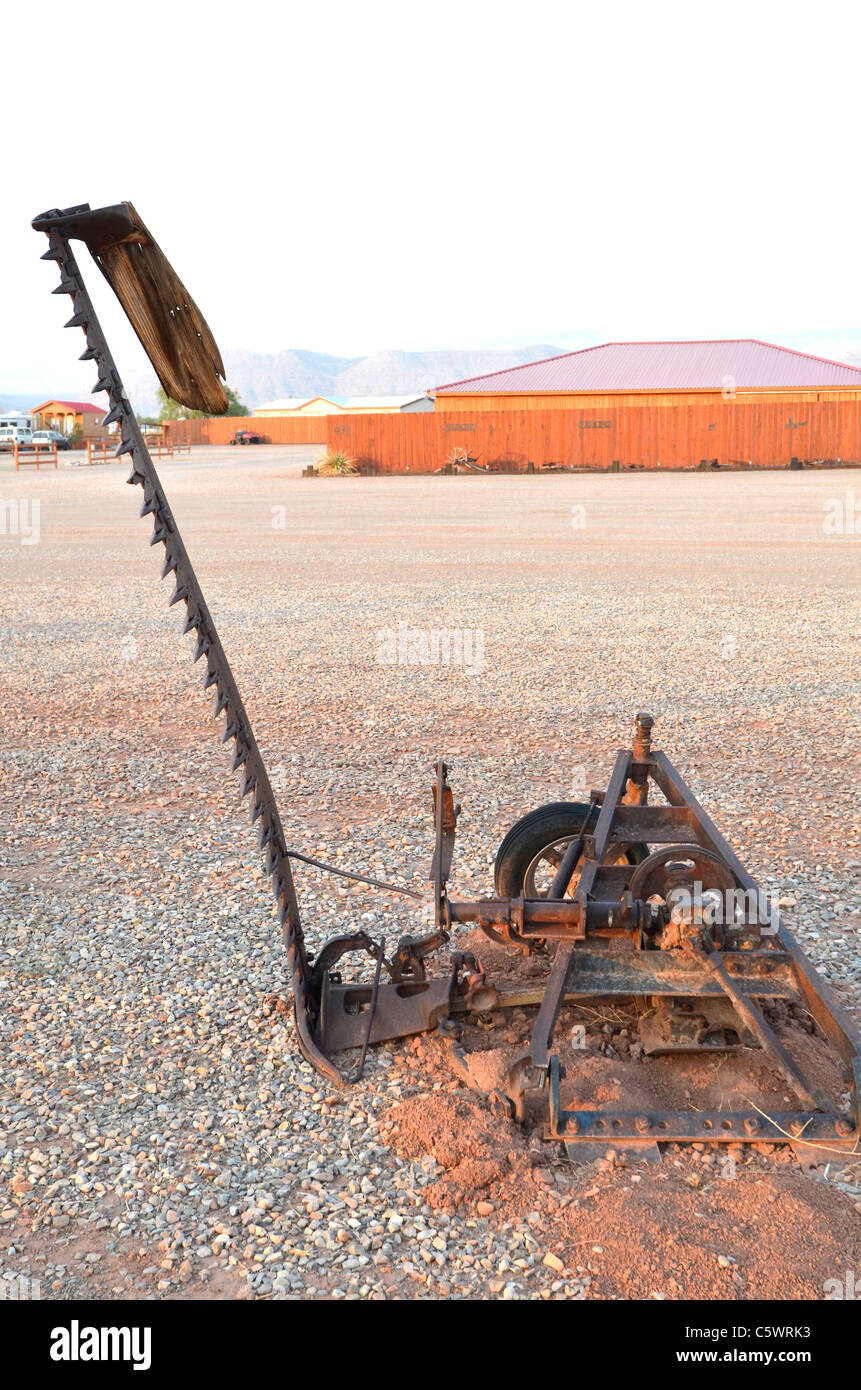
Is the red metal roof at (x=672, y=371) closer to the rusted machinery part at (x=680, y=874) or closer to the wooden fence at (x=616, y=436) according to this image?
the wooden fence at (x=616, y=436)

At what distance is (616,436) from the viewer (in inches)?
1670

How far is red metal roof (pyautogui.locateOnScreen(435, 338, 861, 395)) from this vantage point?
53.0m

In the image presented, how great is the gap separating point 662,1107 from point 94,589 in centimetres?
1268

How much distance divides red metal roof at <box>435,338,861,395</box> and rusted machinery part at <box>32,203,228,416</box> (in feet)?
162

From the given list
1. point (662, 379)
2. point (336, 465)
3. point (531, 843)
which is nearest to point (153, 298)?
point (531, 843)

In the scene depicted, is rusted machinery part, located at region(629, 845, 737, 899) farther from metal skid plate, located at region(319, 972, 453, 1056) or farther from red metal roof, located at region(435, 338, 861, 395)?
red metal roof, located at region(435, 338, 861, 395)

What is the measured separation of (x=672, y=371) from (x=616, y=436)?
47.5 feet

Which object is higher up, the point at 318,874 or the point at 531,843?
the point at 531,843

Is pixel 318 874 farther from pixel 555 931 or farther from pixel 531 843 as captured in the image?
pixel 555 931

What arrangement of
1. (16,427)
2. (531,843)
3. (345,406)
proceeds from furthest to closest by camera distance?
(345,406)
(16,427)
(531,843)

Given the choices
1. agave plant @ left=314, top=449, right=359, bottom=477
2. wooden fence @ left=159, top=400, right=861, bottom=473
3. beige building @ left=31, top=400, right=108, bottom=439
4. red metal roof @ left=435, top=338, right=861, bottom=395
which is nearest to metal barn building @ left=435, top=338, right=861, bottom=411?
red metal roof @ left=435, top=338, right=861, bottom=395

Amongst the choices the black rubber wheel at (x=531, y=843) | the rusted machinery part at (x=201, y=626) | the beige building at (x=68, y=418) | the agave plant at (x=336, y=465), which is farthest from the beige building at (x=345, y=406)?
the rusted machinery part at (x=201, y=626)

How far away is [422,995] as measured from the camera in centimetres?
362
